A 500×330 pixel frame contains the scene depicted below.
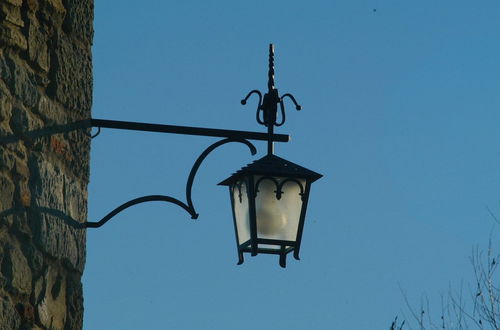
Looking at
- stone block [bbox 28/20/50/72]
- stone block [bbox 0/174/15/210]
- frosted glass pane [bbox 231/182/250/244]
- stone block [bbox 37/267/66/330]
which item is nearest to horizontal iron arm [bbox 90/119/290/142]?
frosted glass pane [bbox 231/182/250/244]

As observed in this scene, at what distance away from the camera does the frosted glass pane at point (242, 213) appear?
494 centimetres

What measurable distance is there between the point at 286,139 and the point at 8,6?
58.1 inches

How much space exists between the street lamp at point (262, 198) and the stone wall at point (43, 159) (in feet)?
0.63

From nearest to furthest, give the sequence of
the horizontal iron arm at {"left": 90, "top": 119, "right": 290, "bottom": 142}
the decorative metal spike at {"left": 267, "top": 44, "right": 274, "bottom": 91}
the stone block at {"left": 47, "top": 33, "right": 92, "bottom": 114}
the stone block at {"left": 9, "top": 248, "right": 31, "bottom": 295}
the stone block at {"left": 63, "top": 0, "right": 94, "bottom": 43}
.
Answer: the stone block at {"left": 9, "top": 248, "right": 31, "bottom": 295}, the stone block at {"left": 47, "top": 33, "right": 92, "bottom": 114}, the stone block at {"left": 63, "top": 0, "right": 94, "bottom": 43}, the horizontal iron arm at {"left": 90, "top": 119, "right": 290, "bottom": 142}, the decorative metal spike at {"left": 267, "top": 44, "right": 274, "bottom": 91}

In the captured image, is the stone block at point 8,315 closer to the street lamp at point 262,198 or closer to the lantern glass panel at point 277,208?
the street lamp at point 262,198

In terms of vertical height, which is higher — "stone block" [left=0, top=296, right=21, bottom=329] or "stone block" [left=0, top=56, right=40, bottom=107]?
"stone block" [left=0, top=56, right=40, bottom=107]

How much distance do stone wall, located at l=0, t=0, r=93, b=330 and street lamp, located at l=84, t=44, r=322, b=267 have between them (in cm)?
19

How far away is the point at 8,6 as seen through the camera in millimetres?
4164

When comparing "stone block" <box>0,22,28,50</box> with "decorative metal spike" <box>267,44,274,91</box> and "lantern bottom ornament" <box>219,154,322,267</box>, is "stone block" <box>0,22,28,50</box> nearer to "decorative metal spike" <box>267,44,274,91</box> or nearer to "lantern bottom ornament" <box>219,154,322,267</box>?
"lantern bottom ornament" <box>219,154,322,267</box>

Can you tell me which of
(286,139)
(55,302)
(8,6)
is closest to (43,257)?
(55,302)

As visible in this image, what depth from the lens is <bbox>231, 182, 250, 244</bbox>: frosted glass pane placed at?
494cm

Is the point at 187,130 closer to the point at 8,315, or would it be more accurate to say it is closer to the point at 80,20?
the point at 80,20

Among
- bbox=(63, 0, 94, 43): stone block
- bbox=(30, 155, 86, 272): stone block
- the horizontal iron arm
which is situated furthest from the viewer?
the horizontal iron arm

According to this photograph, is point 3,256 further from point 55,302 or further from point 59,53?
point 59,53
